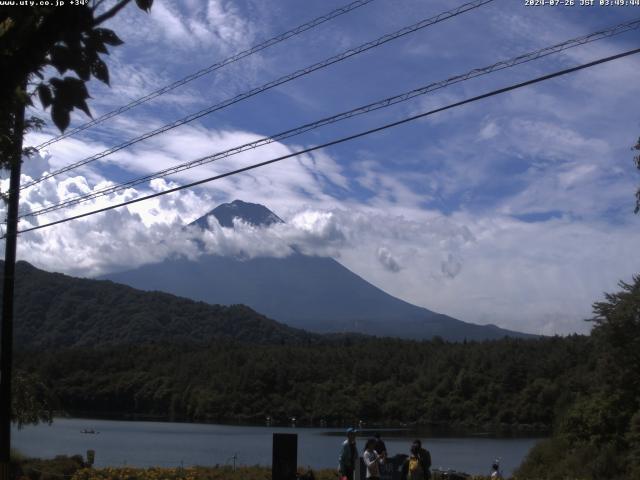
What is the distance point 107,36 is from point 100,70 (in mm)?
156

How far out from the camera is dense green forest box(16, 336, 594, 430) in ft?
304

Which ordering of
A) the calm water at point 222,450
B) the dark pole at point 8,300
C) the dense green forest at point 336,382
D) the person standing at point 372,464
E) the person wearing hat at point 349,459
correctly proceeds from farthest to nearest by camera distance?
the dense green forest at point 336,382
the calm water at point 222,450
the dark pole at point 8,300
the person standing at point 372,464
the person wearing hat at point 349,459

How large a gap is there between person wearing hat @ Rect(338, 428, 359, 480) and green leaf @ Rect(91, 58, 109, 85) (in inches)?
460

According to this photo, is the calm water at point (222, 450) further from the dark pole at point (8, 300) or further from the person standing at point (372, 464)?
the person standing at point (372, 464)

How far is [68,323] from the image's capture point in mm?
187500

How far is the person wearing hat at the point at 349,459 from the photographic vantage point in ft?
47.3

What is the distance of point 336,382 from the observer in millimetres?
106938

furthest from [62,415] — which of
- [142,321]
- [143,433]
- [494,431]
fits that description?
[142,321]

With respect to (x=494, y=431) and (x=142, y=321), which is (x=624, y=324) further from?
(x=142, y=321)

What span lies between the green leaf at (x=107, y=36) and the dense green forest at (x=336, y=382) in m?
85.7

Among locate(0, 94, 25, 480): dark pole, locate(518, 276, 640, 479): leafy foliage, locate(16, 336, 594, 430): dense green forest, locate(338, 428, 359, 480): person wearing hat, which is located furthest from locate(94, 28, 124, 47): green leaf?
locate(16, 336, 594, 430): dense green forest

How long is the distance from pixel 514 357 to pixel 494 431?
11681mm

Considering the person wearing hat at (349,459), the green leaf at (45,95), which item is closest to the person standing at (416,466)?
the person wearing hat at (349,459)

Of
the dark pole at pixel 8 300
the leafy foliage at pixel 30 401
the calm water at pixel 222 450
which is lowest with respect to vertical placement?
the calm water at pixel 222 450
